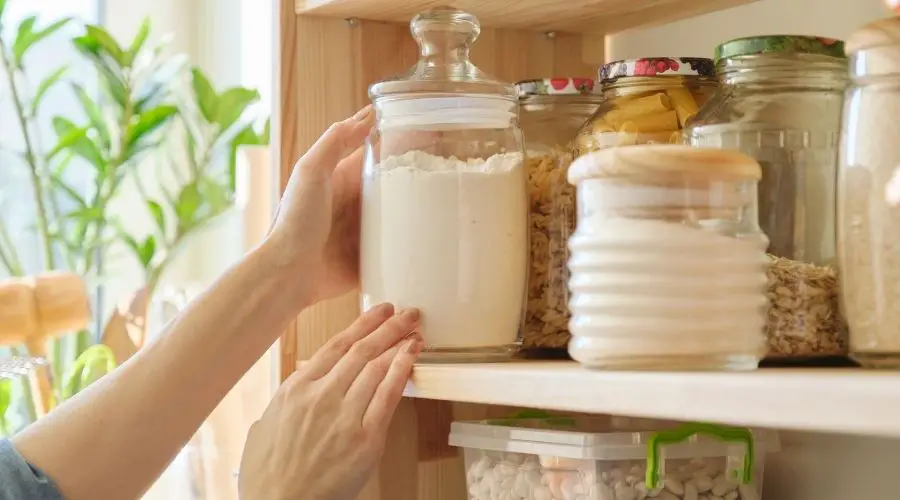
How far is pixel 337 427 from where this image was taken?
0.82m

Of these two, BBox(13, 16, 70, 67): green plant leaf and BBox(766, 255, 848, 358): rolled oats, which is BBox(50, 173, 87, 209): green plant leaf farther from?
BBox(766, 255, 848, 358): rolled oats

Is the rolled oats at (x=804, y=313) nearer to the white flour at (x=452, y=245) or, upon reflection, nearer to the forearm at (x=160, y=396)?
the white flour at (x=452, y=245)

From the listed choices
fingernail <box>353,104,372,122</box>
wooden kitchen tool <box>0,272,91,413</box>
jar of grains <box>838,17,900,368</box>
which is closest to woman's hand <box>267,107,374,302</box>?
fingernail <box>353,104,372,122</box>

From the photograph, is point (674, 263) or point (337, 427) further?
point (337, 427)

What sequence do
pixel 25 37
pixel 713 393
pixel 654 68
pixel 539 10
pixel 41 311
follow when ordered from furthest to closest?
pixel 25 37 → pixel 41 311 → pixel 539 10 → pixel 654 68 → pixel 713 393

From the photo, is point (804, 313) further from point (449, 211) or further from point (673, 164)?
point (449, 211)

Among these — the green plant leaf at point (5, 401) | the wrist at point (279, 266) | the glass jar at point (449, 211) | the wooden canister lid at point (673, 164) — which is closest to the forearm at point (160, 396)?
the wrist at point (279, 266)

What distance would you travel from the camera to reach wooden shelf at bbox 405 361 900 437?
20.4 inches

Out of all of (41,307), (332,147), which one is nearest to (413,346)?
(332,147)

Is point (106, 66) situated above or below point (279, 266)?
above

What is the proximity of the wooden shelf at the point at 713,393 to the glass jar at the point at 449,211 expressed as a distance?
0.16ft

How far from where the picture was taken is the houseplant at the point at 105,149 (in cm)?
180

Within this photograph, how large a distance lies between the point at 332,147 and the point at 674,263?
13.0 inches

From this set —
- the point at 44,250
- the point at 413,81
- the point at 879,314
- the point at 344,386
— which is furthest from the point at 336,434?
the point at 44,250
